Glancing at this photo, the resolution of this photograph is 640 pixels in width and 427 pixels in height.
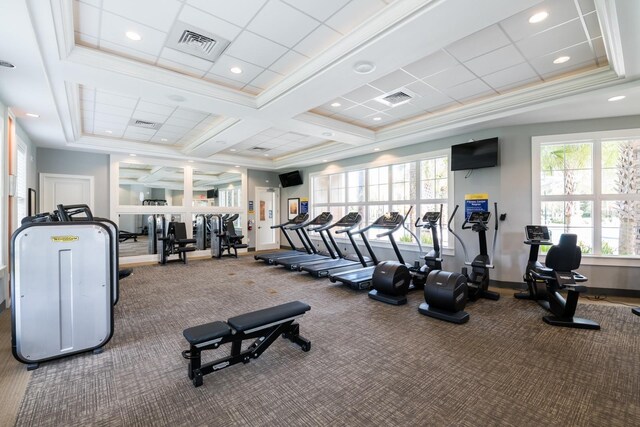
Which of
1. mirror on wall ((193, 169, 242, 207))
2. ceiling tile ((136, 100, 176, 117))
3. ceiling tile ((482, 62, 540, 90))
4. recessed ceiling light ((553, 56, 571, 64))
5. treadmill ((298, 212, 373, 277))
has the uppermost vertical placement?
ceiling tile ((136, 100, 176, 117))

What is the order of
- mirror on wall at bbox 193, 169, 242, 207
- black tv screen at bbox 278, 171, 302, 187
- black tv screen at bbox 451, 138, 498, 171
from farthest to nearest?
black tv screen at bbox 278, 171, 302, 187, mirror on wall at bbox 193, 169, 242, 207, black tv screen at bbox 451, 138, 498, 171

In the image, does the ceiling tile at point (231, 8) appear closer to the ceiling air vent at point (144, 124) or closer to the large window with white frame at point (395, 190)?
the ceiling air vent at point (144, 124)

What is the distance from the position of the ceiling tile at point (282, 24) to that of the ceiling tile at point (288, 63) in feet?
0.83

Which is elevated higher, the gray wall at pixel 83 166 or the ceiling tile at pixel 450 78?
the ceiling tile at pixel 450 78

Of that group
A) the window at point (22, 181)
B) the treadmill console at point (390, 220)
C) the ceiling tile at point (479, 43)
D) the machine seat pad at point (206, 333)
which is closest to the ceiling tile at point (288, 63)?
the ceiling tile at point (479, 43)

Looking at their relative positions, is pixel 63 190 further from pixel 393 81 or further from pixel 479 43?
pixel 479 43

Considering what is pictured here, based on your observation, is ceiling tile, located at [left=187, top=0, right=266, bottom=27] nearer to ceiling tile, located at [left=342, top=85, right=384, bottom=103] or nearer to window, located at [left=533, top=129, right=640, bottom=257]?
ceiling tile, located at [left=342, top=85, right=384, bottom=103]

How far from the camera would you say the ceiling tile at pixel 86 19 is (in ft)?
8.96

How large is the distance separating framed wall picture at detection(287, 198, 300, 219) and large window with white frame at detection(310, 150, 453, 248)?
1.05m

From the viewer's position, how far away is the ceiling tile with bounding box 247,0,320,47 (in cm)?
276

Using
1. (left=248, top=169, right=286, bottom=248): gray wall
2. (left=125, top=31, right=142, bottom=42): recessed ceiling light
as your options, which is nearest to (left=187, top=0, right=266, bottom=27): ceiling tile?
(left=125, top=31, right=142, bottom=42): recessed ceiling light

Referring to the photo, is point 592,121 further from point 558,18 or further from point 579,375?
point 579,375

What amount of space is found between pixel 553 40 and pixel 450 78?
1.16 metres

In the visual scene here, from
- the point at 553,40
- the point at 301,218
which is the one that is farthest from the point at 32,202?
the point at 553,40
